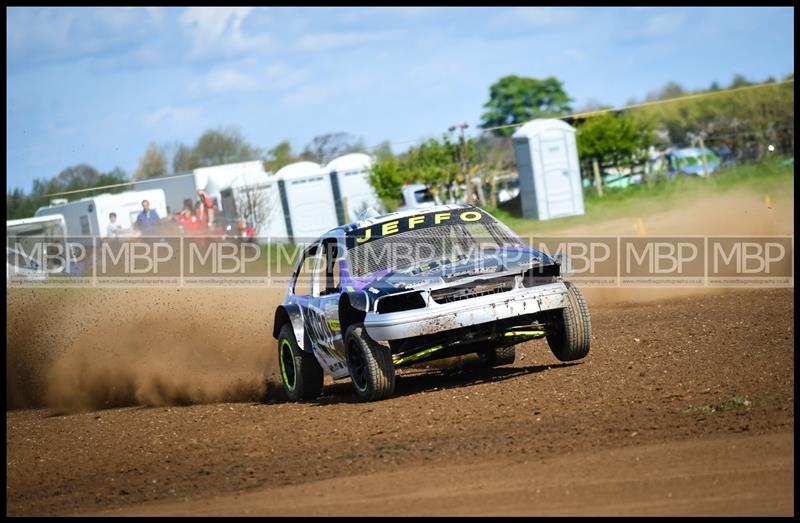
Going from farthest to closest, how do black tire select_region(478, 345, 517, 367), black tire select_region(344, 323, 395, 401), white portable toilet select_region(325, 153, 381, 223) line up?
1. white portable toilet select_region(325, 153, 381, 223)
2. black tire select_region(478, 345, 517, 367)
3. black tire select_region(344, 323, 395, 401)

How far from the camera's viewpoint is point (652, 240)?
21719mm

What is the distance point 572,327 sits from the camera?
30.1 feet

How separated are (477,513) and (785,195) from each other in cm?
2831

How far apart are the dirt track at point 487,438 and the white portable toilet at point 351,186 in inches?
865

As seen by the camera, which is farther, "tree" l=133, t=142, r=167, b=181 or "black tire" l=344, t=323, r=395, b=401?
"tree" l=133, t=142, r=167, b=181

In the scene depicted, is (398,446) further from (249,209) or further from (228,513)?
(249,209)

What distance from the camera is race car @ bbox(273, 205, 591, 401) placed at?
8578mm

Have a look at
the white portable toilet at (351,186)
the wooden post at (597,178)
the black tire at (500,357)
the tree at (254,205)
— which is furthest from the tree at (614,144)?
the black tire at (500,357)

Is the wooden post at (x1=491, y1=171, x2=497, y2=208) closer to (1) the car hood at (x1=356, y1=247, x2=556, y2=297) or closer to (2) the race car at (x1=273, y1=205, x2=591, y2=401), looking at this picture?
(2) the race car at (x1=273, y1=205, x2=591, y2=401)

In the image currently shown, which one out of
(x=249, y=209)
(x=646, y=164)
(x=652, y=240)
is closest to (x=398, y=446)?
(x=652, y=240)

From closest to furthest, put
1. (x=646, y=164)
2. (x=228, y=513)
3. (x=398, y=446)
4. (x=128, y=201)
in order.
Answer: (x=228, y=513) < (x=398, y=446) < (x=128, y=201) < (x=646, y=164)

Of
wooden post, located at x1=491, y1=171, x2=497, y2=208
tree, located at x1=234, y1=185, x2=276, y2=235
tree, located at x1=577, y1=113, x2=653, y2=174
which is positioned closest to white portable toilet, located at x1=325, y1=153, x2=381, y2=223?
tree, located at x1=234, y1=185, x2=276, y2=235

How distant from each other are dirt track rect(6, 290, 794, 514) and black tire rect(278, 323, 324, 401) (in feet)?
0.61

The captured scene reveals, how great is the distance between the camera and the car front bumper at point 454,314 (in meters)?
8.42
